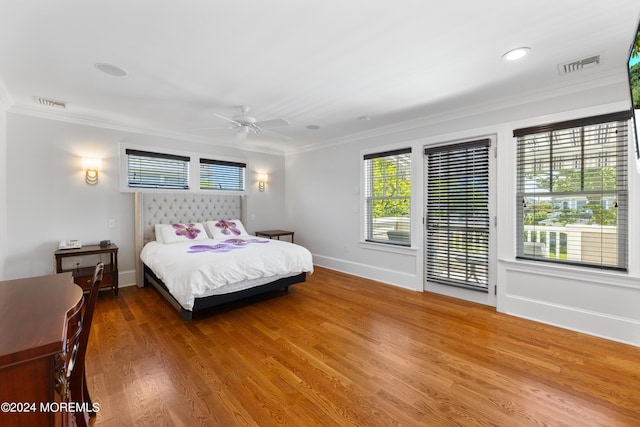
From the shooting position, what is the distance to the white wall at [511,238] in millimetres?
2615

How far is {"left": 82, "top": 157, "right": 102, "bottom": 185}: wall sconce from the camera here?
12.9 ft

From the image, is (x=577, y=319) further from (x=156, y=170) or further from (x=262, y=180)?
(x=156, y=170)

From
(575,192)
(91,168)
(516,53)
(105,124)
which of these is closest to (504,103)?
(516,53)

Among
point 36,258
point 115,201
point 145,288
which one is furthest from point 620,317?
point 36,258

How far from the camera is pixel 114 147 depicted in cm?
420

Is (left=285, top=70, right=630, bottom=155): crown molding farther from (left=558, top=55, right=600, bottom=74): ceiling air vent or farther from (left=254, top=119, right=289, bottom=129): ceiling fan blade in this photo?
(left=254, top=119, right=289, bottom=129): ceiling fan blade

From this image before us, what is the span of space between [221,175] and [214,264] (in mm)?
2846

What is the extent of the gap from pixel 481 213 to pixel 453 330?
157 cm

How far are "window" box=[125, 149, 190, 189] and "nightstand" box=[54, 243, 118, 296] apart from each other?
1.11 metres

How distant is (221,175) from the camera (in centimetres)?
541

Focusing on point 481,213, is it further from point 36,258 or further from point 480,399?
point 36,258

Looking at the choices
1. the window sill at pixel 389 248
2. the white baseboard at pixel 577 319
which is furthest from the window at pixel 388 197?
the white baseboard at pixel 577 319

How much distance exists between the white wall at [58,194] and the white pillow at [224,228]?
3.87ft

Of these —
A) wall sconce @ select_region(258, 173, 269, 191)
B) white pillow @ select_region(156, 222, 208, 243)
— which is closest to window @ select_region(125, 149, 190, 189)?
white pillow @ select_region(156, 222, 208, 243)
